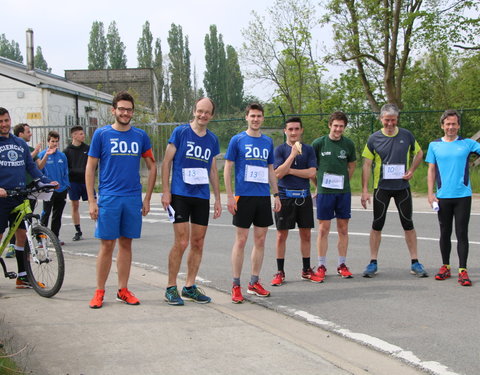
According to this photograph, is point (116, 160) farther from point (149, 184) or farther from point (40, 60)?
point (40, 60)

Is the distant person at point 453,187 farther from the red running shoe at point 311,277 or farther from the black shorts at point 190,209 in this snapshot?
the black shorts at point 190,209

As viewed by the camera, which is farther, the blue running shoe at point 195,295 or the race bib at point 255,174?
the race bib at point 255,174

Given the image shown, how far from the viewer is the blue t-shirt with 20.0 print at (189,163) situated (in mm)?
6039

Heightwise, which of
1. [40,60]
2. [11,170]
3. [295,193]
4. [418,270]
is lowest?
[418,270]

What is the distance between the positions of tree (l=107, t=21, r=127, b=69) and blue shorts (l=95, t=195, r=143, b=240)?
77355mm

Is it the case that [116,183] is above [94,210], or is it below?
above

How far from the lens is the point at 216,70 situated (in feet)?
251

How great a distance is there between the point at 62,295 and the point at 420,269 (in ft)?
13.8

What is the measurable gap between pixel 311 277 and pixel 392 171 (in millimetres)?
1641

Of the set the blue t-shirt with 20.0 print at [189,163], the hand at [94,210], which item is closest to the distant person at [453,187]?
the blue t-shirt with 20.0 print at [189,163]

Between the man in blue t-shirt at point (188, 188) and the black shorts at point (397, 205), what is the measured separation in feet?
8.23

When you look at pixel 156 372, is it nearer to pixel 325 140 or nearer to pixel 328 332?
pixel 328 332

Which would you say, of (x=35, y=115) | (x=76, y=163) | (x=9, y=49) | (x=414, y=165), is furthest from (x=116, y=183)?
(x=9, y=49)

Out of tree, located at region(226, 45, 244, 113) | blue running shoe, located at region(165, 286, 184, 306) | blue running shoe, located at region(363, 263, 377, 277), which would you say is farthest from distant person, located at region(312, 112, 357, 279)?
tree, located at region(226, 45, 244, 113)
